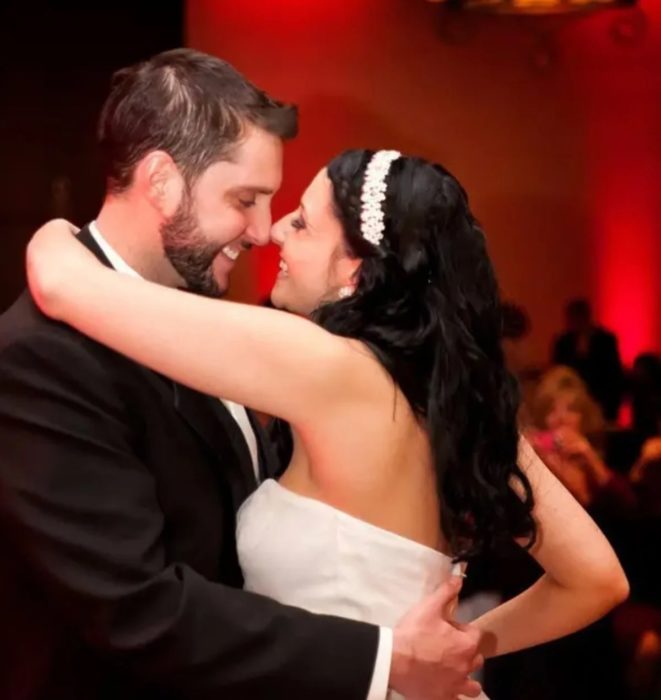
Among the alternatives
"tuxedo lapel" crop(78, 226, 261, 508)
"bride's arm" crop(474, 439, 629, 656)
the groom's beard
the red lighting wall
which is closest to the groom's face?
the groom's beard

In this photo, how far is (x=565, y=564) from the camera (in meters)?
2.13

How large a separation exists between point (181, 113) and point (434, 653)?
0.81 m

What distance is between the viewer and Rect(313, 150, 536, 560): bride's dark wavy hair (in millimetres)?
1972

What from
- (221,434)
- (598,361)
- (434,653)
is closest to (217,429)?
(221,434)

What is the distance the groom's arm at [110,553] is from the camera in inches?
69.2

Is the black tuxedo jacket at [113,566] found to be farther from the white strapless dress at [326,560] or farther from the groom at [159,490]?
the white strapless dress at [326,560]

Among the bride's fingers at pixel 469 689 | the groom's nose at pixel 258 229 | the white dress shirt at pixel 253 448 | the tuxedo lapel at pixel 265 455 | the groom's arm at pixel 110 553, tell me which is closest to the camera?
the groom's arm at pixel 110 553

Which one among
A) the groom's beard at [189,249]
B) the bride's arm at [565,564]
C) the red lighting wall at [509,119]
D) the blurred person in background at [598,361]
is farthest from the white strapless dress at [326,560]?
the blurred person in background at [598,361]

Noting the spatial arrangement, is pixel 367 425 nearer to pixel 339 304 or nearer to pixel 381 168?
pixel 339 304

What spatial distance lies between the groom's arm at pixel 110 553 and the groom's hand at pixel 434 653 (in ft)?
0.41

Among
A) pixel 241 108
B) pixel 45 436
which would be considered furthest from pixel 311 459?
pixel 241 108

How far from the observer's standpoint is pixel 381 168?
6.64 feet

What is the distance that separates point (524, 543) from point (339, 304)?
0.45 m

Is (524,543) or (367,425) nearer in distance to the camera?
(367,425)
